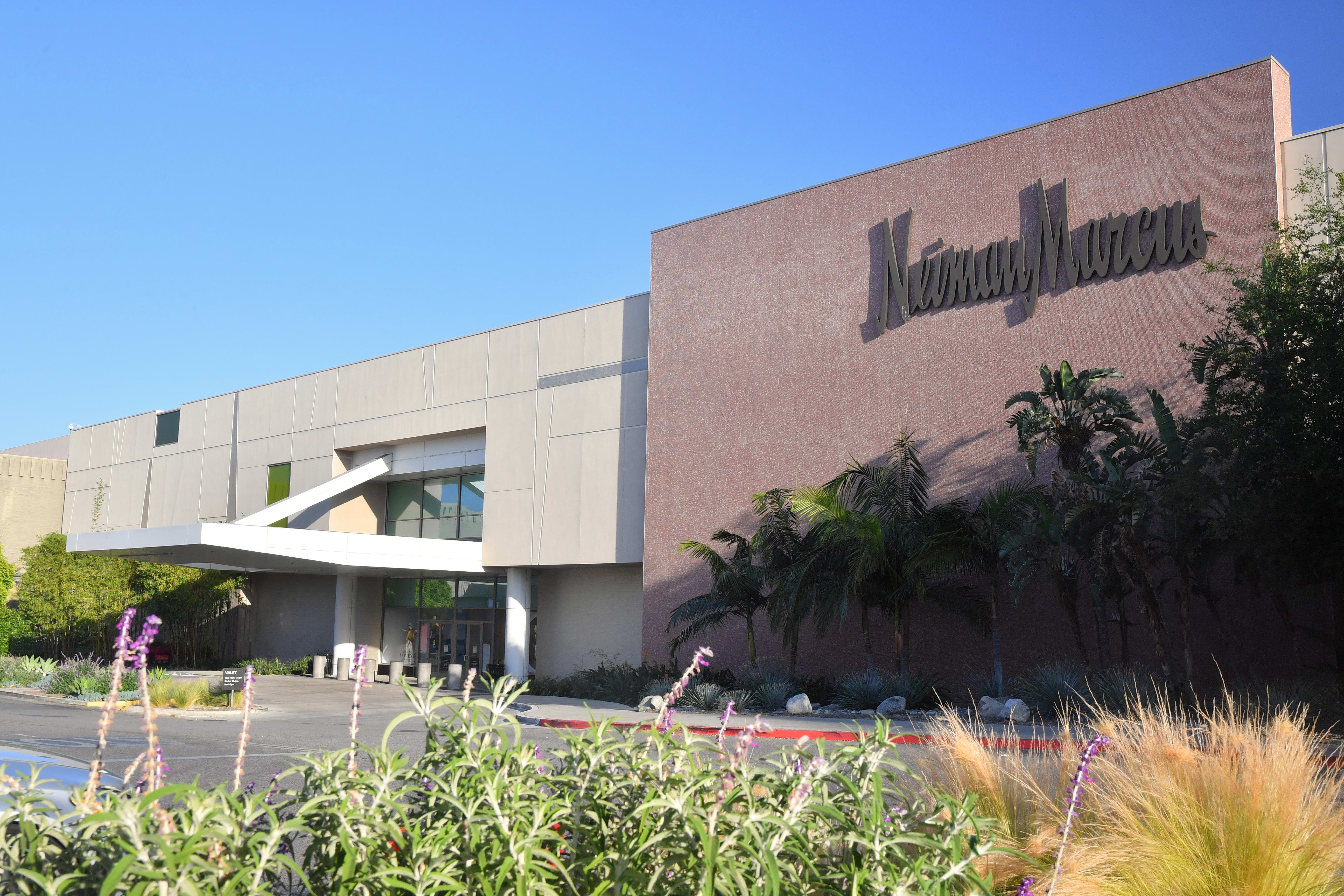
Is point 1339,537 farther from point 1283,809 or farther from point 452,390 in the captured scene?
point 452,390

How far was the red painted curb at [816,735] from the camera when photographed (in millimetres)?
4281

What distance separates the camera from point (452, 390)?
34.7m

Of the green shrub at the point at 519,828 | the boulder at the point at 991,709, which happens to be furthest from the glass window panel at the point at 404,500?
the green shrub at the point at 519,828

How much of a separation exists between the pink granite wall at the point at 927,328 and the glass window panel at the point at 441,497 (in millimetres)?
10371

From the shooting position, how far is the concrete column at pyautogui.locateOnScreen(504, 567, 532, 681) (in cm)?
3181

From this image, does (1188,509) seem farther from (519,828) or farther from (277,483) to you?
(277,483)

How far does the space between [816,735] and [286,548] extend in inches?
814

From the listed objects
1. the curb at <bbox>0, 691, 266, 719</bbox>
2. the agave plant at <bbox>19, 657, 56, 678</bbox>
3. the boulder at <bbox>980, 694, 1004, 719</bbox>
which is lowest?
the curb at <bbox>0, 691, 266, 719</bbox>

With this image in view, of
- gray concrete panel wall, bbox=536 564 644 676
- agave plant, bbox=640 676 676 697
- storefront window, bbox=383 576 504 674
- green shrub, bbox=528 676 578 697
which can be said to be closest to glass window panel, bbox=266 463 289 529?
storefront window, bbox=383 576 504 674

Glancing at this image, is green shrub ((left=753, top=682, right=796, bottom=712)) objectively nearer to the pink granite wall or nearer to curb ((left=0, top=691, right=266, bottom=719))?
the pink granite wall

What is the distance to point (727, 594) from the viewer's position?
2391cm

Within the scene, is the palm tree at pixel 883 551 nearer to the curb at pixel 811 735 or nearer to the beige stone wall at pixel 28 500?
the curb at pixel 811 735

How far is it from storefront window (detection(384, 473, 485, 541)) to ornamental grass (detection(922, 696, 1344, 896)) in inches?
1138

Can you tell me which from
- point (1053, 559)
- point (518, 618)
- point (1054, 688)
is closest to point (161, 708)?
point (518, 618)
